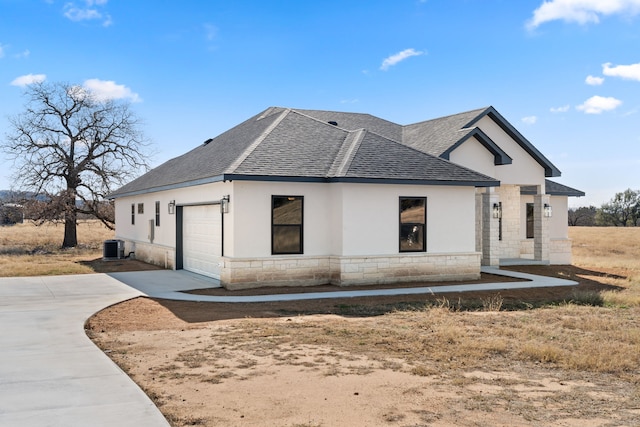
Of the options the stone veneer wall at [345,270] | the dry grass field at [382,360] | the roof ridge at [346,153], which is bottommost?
the dry grass field at [382,360]

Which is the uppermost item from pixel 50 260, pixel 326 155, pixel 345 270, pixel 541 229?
pixel 326 155

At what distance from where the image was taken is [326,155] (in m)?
18.1

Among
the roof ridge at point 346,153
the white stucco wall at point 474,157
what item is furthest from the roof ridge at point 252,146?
the white stucco wall at point 474,157

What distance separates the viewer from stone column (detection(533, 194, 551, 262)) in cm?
2383

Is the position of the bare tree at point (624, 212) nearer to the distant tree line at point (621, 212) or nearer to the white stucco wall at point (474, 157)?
the distant tree line at point (621, 212)

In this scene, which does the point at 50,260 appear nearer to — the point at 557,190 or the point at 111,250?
the point at 111,250

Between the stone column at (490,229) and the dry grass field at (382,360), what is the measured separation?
7447 mm

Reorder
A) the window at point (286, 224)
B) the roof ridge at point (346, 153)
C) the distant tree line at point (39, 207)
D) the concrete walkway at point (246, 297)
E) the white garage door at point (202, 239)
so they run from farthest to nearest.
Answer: the distant tree line at point (39, 207), the white garage door at point (202, 239), the roof ridge at point (346, 153), the window at point (286, 224), the concrete walkway at point (246, 297)

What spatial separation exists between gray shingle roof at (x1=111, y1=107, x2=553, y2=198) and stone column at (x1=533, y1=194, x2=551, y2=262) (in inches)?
133

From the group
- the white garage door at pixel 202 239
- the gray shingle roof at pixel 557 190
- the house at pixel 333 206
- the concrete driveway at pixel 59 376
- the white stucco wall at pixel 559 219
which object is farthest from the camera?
the white stucco wall at pixel 559 219

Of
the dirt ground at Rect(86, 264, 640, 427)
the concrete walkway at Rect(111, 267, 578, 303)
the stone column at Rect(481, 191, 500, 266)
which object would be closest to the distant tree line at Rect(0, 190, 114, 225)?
the concrete walkway at Rect(111, 267, 578, 303)

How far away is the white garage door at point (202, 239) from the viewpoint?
17.9m

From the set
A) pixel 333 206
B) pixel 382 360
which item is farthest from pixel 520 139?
pixel 382 360

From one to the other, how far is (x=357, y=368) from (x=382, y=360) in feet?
2.04
